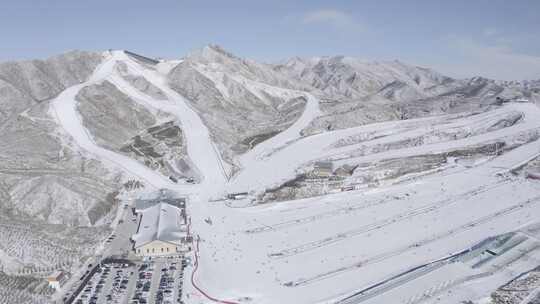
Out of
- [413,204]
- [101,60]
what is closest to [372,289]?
[413,204]

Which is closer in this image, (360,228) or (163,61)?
(360,228)

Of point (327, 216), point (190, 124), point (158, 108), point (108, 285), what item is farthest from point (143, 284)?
point (158, 108)

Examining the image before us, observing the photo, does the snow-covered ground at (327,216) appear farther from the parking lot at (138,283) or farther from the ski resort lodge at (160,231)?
the ski resort lodge at (160,231)

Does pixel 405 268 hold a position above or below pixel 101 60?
below

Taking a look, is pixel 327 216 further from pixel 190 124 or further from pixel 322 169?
pixel 190 124

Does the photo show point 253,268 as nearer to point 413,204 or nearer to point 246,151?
point 413,204

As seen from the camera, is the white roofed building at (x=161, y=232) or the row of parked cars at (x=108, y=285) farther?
the white roofed building at (x=161, y=232)

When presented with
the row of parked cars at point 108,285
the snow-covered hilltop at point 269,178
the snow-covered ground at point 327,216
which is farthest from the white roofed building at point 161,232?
the row of parked cars at point 108,285
